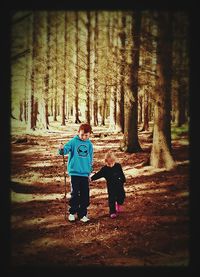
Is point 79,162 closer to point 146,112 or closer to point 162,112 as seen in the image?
point 162,112

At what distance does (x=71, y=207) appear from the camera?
4.98 meters

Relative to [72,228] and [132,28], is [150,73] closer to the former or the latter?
[132,28]

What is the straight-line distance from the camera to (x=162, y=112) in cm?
582

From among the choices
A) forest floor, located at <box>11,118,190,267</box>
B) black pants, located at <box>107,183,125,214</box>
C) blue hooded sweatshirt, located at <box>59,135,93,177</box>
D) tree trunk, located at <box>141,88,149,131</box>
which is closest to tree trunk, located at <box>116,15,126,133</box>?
tree trunk, located at <box>141,88,149,131</box>

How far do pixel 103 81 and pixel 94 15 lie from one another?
251 cm

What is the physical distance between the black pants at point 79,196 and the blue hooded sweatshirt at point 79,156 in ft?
0.40

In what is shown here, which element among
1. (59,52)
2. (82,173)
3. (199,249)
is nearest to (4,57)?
A: (82,173)

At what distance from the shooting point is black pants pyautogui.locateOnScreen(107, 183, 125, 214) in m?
4.98

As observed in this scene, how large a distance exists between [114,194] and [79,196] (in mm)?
556

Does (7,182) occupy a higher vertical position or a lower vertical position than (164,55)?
lower

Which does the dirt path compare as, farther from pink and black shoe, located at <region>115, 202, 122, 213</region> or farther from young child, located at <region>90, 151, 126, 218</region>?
young child, located at <region>90, 151, 126, 218</region>

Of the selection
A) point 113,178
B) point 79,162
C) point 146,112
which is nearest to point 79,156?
point 79,162

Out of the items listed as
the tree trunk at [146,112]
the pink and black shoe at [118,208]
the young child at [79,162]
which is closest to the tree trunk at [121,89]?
the tree trunk at [146,112]

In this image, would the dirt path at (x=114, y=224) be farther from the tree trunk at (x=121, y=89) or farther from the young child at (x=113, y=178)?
the tree trunk at (x=121, y=89)
